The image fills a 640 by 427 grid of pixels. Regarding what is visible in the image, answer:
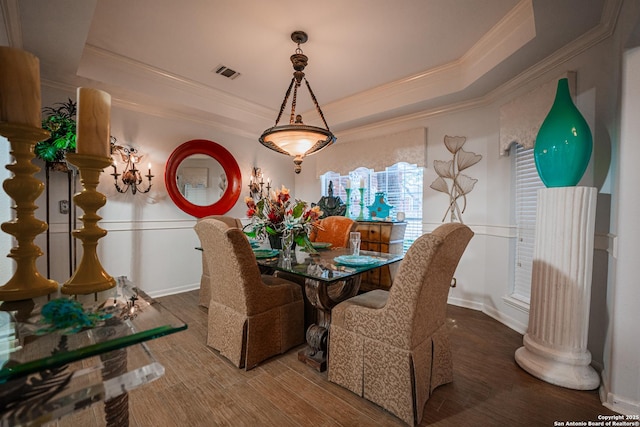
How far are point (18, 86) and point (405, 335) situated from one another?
1847mm

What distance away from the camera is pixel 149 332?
0.69 metres

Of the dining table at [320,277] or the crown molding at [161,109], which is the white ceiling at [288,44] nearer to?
the crown molding at [161,109]

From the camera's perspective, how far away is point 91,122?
0.97m

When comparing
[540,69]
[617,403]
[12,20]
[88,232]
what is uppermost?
[540,69]

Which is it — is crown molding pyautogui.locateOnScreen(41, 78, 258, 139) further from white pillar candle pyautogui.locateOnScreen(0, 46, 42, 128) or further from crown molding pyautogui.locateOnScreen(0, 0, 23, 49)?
white pillar candle pyautogui.locateOnScreen(0, 46, 42, 128)

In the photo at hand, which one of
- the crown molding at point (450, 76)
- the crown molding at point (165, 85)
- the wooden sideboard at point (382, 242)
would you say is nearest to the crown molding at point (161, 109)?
the crown molding at point (165, 85)

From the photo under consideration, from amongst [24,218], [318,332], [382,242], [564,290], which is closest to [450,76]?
[382,242]

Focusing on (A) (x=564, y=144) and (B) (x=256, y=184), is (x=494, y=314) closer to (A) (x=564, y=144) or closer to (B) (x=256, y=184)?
(A) (x=564, y=144)

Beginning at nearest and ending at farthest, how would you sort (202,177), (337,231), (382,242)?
1. (337,231)
2. (382,242)
3. (202,177)

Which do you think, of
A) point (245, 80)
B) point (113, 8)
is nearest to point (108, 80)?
point (113, 8)

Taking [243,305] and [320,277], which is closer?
[320,277]

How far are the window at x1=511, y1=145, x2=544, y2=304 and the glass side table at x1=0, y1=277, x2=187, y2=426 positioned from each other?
9.99 ft

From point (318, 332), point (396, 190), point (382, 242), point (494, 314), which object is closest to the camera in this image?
point (318, 332)

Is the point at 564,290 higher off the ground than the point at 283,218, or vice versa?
the point at 283,218
